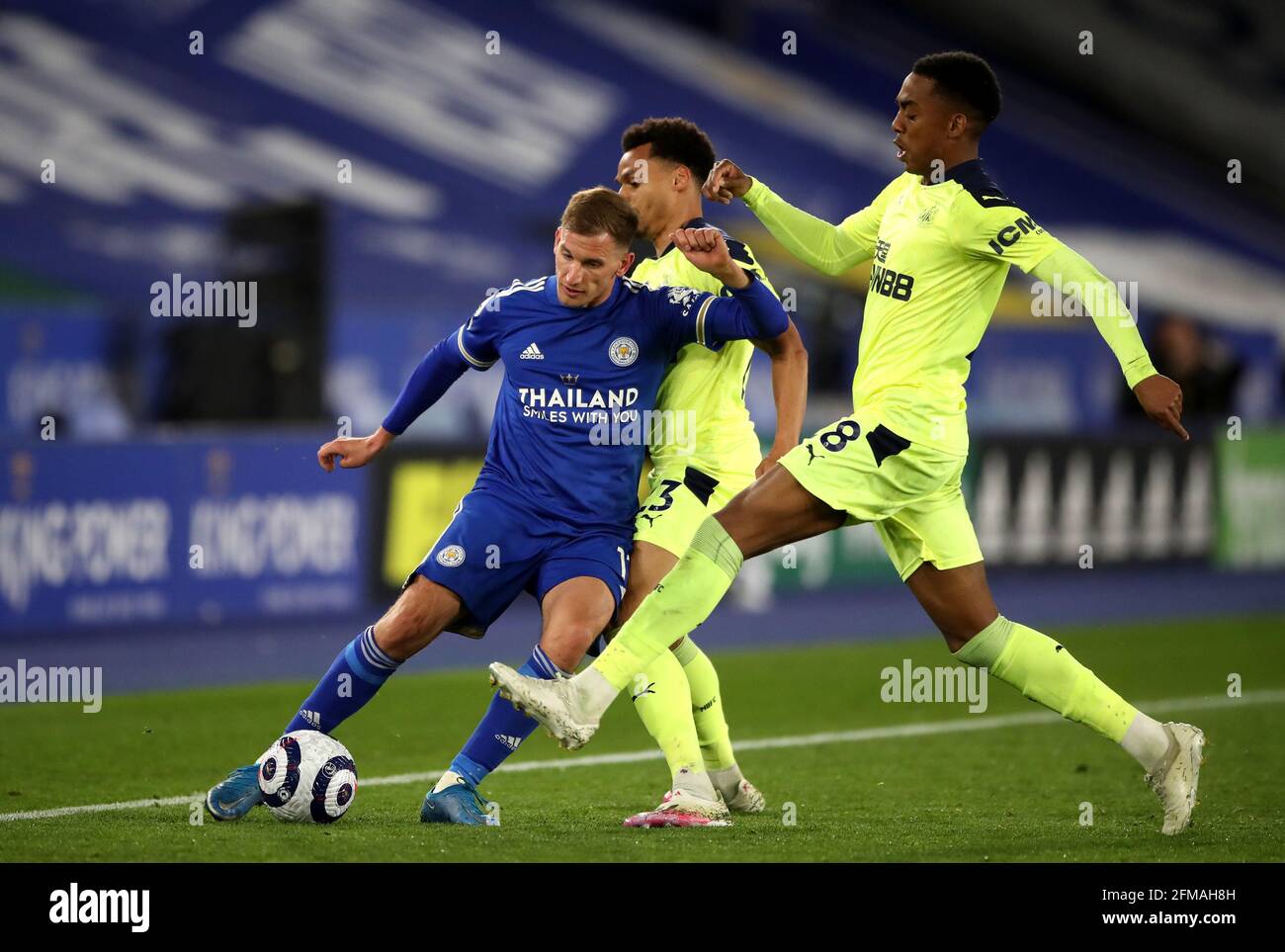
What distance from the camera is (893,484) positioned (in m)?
5.48

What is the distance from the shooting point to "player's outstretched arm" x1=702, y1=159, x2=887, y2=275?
6012 millimetres

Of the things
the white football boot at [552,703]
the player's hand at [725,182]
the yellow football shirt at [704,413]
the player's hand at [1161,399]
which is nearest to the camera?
the white football boot at [552,703]

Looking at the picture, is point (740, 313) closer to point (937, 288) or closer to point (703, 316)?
point (703, 316)

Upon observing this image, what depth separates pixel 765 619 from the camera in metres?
13.4

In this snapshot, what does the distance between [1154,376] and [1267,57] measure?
21.3 metres

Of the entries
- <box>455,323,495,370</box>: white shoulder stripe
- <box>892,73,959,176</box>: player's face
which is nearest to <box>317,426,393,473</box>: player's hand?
<box>455,323,495,370</box>: white shoulder stripe

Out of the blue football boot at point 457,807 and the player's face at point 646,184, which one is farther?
the player's face at point 646,184

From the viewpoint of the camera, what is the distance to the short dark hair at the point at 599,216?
5582mm

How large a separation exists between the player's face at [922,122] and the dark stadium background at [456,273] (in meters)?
5.77

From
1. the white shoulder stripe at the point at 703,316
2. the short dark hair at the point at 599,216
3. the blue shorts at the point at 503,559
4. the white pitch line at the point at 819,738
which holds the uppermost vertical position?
the short dark hair at the point at 599,216

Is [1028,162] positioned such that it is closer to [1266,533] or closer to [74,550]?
[1266,533]

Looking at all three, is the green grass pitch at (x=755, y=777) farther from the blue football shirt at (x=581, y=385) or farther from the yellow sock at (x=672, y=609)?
the blue football shirt at (x=581, y=385)
